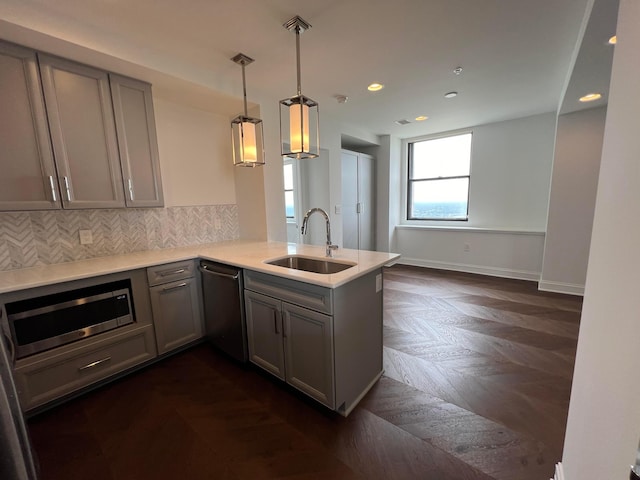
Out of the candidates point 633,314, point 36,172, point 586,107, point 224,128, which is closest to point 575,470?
point 633,314

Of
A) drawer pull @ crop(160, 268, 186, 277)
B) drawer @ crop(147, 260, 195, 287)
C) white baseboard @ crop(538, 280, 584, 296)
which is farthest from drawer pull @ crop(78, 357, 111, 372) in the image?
white baseboard @ crop(538, 280, 584, 296)

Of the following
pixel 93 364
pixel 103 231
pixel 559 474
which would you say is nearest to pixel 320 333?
pixel 559 474

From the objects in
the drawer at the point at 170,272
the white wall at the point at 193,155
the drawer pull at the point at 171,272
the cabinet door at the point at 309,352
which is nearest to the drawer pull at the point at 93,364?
the drawer at the point at 170,272

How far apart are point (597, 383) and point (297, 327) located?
1.38m

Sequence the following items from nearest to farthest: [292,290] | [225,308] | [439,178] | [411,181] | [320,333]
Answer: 1. [320,333]
2. [292,290]
3. [225,308]
4. [439,178]
5. [411,181]

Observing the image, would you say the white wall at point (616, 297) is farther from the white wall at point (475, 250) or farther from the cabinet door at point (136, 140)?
the white wall at point (475, 250)

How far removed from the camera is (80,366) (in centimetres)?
187

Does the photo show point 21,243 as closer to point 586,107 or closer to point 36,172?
point 36,172

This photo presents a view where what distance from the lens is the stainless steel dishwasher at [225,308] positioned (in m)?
2.13

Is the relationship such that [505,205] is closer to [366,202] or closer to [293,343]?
[366,202]

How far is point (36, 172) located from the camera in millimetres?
1818

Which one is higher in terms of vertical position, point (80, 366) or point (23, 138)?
point (23, 138)

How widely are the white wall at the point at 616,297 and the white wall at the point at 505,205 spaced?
405 centimetres

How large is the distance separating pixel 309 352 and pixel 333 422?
1.47 feet
